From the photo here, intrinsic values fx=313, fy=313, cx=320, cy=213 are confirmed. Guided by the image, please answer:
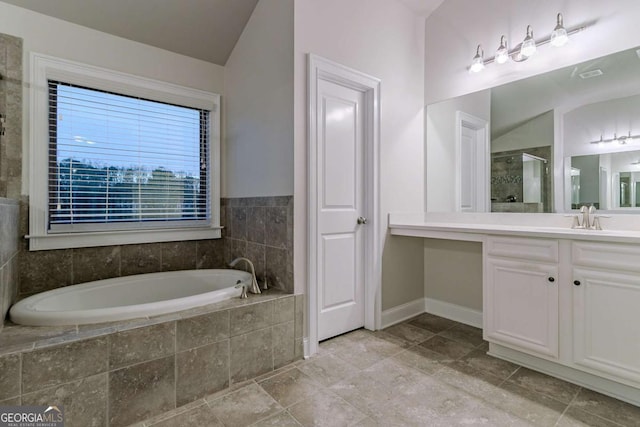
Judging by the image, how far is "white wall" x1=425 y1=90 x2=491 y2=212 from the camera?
2783 mm

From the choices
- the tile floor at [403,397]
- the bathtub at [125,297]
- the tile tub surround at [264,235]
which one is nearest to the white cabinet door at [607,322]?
the tile floor at [403,397]

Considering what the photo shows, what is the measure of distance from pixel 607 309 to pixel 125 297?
119 inches

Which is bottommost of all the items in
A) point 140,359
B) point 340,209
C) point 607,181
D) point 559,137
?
point 140,359

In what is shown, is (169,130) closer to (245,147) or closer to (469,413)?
(245,147)

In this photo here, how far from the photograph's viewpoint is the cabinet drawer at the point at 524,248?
1.87m

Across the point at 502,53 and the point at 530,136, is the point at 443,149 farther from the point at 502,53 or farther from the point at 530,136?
the point at 502,53

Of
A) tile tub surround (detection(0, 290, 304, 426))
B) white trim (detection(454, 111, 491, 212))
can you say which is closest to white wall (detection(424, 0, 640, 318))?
white trim (detection(454, 111, 491, 212))

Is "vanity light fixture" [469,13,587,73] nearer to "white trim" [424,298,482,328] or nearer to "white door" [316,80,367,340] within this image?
"white door" [316,80,367,340]

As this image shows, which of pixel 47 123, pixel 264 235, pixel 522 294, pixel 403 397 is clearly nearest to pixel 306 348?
pixel 403 397

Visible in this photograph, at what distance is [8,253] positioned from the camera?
5.51ft

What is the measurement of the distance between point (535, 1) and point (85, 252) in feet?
12.4

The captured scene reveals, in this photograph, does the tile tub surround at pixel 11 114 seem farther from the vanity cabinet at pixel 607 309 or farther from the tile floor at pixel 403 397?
the vanity cabinet at pixel 607 309

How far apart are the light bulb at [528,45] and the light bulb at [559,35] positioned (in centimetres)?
12

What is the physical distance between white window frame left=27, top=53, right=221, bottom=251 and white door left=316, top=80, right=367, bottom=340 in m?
1.18
